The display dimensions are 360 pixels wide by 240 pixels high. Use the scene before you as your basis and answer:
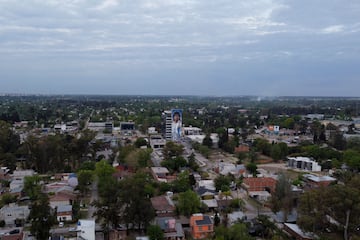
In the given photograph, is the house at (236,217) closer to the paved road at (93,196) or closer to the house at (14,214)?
the paved road at (93,196)

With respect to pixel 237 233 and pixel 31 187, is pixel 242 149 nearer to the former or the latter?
pixel 31 187

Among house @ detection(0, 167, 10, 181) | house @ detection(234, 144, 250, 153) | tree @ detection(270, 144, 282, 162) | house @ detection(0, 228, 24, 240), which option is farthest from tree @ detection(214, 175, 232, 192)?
house @ detection(0, 167, 10, 181)

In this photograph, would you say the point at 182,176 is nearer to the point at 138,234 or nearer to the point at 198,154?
the point at 138,234

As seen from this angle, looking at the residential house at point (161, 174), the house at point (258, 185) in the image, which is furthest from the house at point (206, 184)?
the residential house at point (161, 174)

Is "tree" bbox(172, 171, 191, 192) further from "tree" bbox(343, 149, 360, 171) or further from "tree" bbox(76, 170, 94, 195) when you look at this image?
"tree" bbox(343, 149, 360, 171)

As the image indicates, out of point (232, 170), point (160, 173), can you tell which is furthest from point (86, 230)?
point (232, 170)
